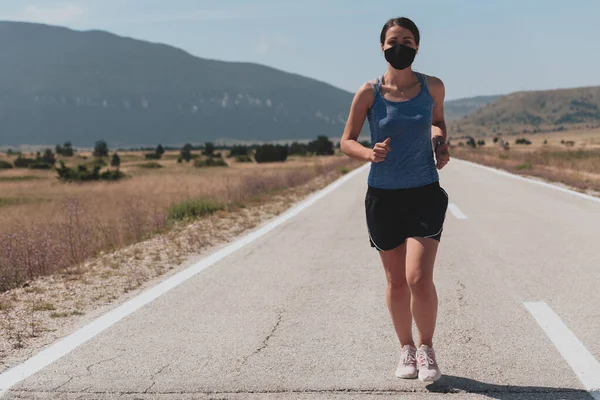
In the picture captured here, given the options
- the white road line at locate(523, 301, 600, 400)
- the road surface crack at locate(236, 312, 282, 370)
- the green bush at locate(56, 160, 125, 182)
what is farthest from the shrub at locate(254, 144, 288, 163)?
the road surface crack at locate(236, 312, 282, 370)

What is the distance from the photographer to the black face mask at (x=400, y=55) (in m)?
4.19

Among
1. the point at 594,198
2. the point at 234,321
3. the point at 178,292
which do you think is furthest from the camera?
the point at 594,198

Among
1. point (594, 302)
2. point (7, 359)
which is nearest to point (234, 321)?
point (7, 359)

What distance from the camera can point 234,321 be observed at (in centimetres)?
610

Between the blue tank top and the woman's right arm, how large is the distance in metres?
0.04

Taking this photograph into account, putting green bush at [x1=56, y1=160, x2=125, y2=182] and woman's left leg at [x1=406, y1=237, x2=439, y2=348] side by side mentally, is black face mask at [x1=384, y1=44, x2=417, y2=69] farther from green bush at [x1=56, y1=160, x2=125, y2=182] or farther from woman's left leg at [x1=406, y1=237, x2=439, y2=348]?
green bush at [x1=56, y1=160, x2=125, y2=182]

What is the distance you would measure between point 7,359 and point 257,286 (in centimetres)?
294

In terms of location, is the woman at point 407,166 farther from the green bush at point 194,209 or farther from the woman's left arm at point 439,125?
the green bush at point 194,209

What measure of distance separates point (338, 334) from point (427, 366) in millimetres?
1304

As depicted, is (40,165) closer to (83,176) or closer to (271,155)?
(271,155)

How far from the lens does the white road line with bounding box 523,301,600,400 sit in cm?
438

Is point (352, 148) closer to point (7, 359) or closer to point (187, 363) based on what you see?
point (187, 363)

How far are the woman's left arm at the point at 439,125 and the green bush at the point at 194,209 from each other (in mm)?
12630

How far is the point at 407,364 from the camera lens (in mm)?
4500
